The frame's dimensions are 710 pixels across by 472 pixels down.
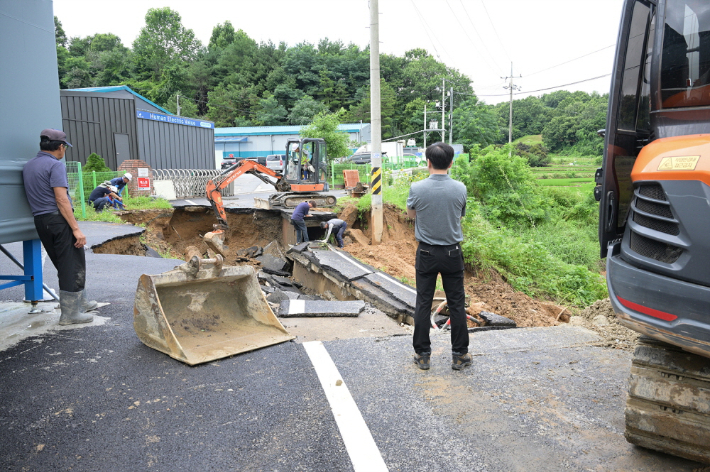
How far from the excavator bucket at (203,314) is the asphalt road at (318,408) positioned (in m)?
0.16

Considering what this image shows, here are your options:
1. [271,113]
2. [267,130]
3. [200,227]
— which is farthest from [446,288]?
[271,113]

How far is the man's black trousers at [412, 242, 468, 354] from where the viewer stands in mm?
4113

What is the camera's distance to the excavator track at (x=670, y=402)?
2.58 metres

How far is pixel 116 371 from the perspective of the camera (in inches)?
163

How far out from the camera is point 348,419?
10.9 feet

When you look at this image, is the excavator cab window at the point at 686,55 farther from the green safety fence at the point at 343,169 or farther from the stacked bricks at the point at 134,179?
the green safety fence at the point at 343,169

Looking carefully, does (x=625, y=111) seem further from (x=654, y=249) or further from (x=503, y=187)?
(x=503, y=187)

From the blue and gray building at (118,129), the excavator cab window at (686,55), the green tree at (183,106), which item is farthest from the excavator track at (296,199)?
the green tree at (183,106)

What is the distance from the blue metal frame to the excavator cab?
12.3 meters

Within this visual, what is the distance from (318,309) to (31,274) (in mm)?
3375

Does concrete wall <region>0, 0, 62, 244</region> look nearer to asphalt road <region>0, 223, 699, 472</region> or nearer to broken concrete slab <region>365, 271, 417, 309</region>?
asphalt road <region>0, 223, 699, 472</region>

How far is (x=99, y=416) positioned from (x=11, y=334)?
232 centimetres

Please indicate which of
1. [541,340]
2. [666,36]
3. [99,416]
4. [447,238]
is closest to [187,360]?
[99,416]

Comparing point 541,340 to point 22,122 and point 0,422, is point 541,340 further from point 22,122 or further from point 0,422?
point 22,122
